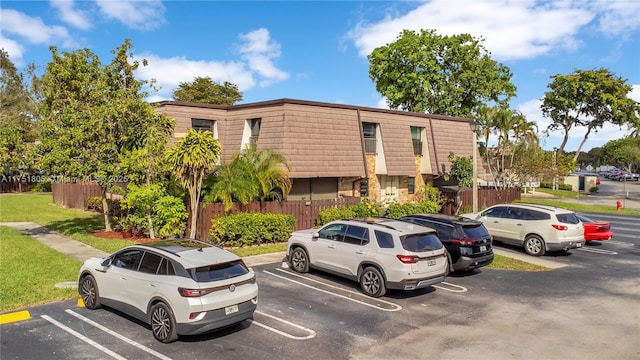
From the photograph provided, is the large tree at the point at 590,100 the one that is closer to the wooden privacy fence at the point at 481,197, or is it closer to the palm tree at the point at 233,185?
the wooden privacy fence at the point at 481,197

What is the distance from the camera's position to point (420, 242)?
422 inches

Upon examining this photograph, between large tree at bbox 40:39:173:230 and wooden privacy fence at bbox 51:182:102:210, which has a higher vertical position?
large tree at bbox 40:39:173:230

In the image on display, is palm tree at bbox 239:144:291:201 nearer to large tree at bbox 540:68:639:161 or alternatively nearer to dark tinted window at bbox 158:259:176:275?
dark tinted window at bbox 158:259:176:275

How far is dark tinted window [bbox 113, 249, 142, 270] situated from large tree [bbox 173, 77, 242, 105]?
4953 cm

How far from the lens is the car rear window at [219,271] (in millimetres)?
7643

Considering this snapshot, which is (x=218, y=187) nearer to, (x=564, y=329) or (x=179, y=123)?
(x=179, y=123)

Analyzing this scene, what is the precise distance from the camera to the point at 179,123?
21656 mm

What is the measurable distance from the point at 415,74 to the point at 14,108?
164 ft

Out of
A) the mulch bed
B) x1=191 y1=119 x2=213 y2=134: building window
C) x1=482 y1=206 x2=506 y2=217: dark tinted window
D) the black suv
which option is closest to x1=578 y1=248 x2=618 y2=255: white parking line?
x1=482 y1=206 x2=506 y2=217: dark tinted window

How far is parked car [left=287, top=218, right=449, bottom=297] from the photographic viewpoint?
33.8 feet

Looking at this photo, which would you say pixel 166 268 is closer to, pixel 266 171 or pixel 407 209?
pixel 266 171

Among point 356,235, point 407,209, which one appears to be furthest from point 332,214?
point 356,235

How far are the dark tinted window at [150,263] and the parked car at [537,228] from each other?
14.2 m

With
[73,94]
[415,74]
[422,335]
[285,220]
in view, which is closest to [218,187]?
[285,220]
